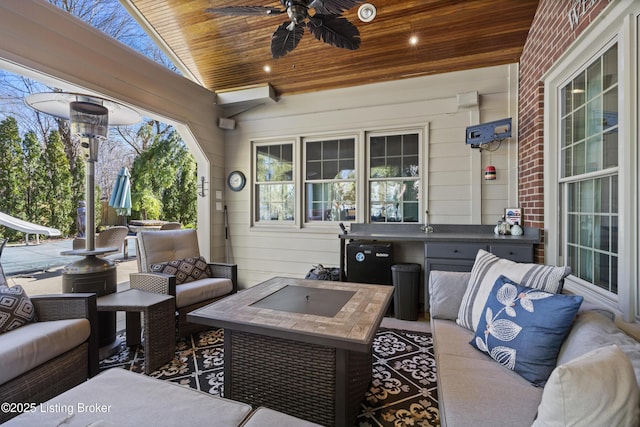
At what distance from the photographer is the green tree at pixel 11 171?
16.0ft

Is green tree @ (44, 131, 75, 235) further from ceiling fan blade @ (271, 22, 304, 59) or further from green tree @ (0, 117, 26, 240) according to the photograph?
ceiling fan blade @ (271, 22, 304, 59)

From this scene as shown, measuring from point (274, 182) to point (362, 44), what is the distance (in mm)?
2300

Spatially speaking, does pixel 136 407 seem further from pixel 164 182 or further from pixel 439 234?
pixel 164 182

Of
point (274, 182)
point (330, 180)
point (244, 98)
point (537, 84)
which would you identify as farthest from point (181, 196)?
point (537, 84)

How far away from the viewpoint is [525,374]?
1336mm

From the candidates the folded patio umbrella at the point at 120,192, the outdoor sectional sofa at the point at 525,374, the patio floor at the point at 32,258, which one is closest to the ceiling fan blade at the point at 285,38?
the outdoor sectional sofa at the point at 525,374

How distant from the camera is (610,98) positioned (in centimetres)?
187

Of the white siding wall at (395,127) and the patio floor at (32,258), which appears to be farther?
the patio floor at (32,258)

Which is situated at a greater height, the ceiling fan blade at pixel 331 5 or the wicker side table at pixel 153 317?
the ceiling fan blade at pixel 331 5

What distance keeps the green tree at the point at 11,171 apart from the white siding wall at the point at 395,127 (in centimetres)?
362

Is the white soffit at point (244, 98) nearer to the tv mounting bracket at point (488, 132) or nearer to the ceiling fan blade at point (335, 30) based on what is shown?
the ceiling fan blade at point (335, 30)

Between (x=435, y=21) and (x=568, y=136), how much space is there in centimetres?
176

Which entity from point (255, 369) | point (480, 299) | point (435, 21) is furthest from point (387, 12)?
point (255, 369)

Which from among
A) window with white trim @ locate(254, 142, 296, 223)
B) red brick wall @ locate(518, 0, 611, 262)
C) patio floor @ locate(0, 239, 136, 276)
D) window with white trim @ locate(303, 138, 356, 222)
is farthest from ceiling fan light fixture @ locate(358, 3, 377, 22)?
patio floor @ locate(0, 239, 136, 276)
